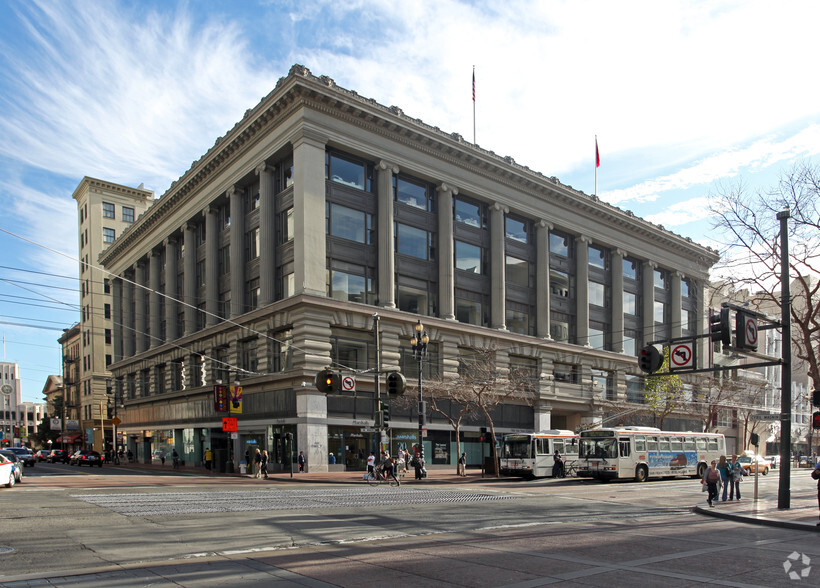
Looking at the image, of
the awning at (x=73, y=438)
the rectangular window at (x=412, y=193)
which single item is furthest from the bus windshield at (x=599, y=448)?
the awning at (x=73, y=438)

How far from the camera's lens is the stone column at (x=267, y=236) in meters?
46.2

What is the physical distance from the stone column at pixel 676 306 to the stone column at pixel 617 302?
9.93 metres

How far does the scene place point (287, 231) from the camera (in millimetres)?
45906

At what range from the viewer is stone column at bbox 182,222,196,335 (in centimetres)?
5856

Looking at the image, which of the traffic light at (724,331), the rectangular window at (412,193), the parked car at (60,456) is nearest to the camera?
the traffic light at (724,331)

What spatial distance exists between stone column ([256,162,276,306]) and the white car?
2099 centimetres

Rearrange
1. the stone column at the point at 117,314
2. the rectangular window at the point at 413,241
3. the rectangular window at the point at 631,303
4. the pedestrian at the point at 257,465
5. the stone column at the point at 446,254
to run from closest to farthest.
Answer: the pedestrian at the point at 257,465, the rectangular window at the point at 413,241, the stone column at the point at 446,254, the rectangular window at the point at 631,303, the stone column at the point at 117,314

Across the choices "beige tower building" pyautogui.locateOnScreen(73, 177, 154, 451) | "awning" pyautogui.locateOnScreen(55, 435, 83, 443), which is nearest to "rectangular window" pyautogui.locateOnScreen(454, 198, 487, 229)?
"beige tower building" pyautogui.locateOnScreen(73, 177, 154, 451)

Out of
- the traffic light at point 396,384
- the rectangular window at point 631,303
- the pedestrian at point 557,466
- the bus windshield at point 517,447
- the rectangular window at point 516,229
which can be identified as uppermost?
the rectangular window at point 516,229

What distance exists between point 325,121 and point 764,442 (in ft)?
270

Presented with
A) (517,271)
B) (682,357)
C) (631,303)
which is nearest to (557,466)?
(517,271)

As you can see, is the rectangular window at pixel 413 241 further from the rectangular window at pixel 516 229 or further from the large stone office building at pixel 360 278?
the rectangular window at pixel 516 229

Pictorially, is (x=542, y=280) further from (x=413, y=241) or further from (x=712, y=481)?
(x=712, y=481)

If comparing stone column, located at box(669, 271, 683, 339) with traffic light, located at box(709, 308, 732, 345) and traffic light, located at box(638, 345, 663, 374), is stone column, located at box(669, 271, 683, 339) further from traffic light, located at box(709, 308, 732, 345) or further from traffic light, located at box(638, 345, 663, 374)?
traffic light, located at box(709, 308, 732, 345)
